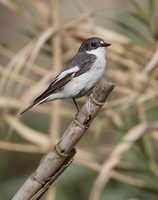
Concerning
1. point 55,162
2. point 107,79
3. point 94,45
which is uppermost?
point 55,162

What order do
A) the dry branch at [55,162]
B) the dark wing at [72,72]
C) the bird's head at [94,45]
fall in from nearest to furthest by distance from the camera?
1. the dry branch at [55,162]
2. the dark wing at [72,72]
3. the bird's head at [94,45]

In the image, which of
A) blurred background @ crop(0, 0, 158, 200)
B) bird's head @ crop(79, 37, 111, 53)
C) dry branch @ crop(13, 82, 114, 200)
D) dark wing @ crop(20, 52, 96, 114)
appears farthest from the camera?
blurred background @ crop(0, 0, 158, 200)

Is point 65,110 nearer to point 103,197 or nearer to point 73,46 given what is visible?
point 73,46

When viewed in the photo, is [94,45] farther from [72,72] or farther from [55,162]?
[55,162]

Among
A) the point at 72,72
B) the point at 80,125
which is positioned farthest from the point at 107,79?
the point at 80,125

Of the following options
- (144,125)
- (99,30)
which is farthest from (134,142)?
(99,30)

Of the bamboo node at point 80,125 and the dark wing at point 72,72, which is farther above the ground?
the bamboo node at point 80,125

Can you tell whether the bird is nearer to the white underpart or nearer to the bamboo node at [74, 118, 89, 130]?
the white underpart

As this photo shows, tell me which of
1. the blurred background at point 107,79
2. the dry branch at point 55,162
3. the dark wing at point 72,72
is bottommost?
the blurred background at point 107,79

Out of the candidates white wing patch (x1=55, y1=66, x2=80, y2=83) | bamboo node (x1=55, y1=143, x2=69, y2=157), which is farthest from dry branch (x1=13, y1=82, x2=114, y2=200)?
white wing patch (x1=55, y1=66, x2=80, y2=83)

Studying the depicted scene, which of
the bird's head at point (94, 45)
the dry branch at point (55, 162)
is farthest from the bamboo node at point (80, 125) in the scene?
the bird's head at point (94, 45)

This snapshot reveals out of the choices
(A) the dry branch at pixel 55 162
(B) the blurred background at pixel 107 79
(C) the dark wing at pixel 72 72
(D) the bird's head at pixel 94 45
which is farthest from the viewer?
(B) the blurred background at pixel 107 79

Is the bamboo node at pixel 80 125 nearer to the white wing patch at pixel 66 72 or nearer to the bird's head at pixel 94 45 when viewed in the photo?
the white wing patch at pixel 66 72

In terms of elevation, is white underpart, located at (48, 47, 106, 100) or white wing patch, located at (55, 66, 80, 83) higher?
white wing patch, located at (55, 66, 80, 83)
